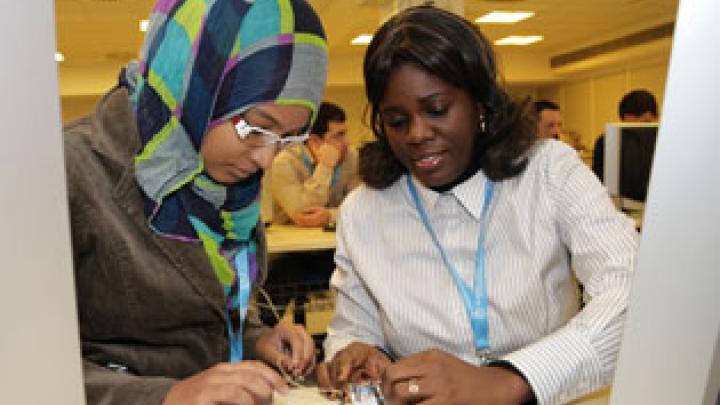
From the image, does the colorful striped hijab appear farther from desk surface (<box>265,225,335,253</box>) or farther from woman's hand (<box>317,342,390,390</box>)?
desk surface (<box>265,225,335,253</box>)

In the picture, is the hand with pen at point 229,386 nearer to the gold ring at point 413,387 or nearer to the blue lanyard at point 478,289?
the gold ring at point 413,387

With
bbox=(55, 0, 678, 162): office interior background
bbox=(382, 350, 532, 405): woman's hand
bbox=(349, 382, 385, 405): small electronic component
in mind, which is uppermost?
bbox=(55, 0, 678, 162): office interior background

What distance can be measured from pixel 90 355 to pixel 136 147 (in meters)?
0.27

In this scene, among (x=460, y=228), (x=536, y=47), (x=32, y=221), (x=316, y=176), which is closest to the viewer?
(x=32, y=221)

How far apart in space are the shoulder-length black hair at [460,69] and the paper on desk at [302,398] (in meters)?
0.48

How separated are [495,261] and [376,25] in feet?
20.7

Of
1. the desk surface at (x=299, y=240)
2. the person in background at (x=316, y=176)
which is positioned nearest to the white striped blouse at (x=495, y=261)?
the desk surface at (x=299, y=240)

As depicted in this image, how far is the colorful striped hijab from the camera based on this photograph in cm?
87

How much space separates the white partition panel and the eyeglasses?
65cm

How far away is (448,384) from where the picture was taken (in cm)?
83

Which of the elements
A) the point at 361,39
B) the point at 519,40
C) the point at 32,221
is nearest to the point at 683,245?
the point at 32,221

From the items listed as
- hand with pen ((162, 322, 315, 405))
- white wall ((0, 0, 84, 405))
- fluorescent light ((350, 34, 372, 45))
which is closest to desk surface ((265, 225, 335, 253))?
hand with pen ((162, 322, 315, 405))

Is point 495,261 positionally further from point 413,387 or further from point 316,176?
point 316,176

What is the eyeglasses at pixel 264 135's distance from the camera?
0.91m
